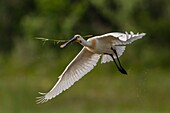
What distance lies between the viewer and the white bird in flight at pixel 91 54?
5882 millimetres

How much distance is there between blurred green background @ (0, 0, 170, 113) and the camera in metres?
11.6

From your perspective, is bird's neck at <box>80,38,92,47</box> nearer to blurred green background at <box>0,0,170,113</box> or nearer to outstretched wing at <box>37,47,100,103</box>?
outstretched wing at <box>37,47,100,103</box>

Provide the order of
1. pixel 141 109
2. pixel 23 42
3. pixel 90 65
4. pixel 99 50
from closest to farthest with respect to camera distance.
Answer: pixel 99 50, pixel 90 65, pixel 141 109, pixel 23 42

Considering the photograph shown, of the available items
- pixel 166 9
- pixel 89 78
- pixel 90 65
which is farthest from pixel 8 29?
pixel 90 65

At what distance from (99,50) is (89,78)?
7.32 m

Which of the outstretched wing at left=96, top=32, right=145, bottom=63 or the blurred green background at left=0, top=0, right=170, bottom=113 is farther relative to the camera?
the blurred green background at left=0, top=0, right=170, bottom=113

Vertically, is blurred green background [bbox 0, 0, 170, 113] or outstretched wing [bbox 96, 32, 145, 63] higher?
blurred green background [bbox 0, 0, 170, 113]

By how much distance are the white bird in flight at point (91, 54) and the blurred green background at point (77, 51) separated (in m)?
4.54

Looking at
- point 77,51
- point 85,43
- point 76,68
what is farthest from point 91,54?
point 77,51

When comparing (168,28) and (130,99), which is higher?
(168,28)

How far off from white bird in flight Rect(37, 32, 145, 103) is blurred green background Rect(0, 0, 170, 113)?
14.9 feet

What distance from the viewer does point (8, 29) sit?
17.5 meters

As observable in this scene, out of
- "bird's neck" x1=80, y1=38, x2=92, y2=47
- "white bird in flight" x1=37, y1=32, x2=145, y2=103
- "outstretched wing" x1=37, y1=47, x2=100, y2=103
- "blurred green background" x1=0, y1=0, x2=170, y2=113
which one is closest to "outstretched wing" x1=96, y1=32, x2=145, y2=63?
"white bird in flight" x1=37, y1=32, x2=145, y2=103

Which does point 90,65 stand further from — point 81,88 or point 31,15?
point 31,15
